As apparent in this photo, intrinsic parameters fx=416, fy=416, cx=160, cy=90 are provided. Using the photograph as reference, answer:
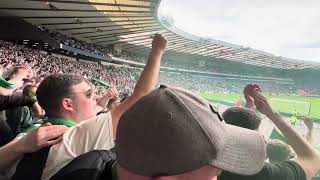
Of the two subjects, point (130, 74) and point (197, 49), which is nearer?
point (197, 49)

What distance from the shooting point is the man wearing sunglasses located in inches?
43.6

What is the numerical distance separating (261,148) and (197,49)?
9862mm

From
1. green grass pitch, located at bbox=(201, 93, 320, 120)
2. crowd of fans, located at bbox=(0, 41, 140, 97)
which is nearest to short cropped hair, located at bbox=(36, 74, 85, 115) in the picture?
green grass pitch, located at bbox=(201, 93, 320, 120)

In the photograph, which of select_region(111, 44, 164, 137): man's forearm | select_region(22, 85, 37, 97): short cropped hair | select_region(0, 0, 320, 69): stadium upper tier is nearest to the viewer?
select_region(111, 44, 164, 137): man's forearm

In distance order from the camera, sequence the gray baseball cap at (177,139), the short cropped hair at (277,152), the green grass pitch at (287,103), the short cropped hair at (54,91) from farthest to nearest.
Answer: the green grass pitch at (287,103)
the short cropped hair at (277,152)
the short cropped hair at (54,91)
the gray baseball cap at (177,139)

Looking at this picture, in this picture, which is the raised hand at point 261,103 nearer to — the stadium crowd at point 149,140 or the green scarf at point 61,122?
the stadium crowd at point 149,140

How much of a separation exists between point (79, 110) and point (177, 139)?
825 millimetres

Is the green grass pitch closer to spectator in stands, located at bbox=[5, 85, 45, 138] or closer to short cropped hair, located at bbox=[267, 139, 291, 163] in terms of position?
spectator in stands, located at bbox=[5, 85, 45, 138]

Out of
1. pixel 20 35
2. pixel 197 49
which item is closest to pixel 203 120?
pixel 197 49

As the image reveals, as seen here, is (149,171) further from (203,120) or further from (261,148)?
(261,148)

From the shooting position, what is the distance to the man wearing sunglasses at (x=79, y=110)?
111 cm

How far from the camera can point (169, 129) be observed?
0.64 metres

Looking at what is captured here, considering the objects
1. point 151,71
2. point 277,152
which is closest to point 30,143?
point 151,71

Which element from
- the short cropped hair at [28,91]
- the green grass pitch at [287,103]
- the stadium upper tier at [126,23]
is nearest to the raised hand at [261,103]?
the short cropped hair at [28,91]
